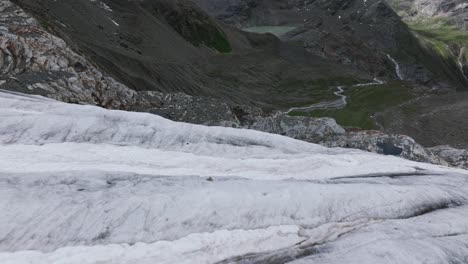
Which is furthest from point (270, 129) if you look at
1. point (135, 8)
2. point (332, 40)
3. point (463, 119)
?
point (332, 40)

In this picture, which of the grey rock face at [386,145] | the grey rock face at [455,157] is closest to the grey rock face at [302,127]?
the grey rock face at [386,145]

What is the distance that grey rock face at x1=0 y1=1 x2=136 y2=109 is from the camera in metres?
20.3

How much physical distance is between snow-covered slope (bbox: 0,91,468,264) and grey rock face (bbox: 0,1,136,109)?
7.82m

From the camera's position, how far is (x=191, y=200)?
8.98 meters

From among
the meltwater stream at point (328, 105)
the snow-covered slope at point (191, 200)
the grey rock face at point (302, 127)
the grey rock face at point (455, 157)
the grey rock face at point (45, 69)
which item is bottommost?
the snow-covered slope at point (191, 200)

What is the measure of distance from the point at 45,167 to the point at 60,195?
141 cm

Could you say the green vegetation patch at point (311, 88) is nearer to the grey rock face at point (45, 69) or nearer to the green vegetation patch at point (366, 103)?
the green vegetation patch at point (366, 103)

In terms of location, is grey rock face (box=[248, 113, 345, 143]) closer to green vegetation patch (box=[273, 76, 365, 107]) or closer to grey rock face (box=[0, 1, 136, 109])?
grey rock face (box=[0, 1, 136, 109])

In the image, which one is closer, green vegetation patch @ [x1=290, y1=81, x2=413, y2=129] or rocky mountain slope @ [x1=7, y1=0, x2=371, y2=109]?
green vegetation patch @ [x1=290, y1=81, x2=413, y2=129]

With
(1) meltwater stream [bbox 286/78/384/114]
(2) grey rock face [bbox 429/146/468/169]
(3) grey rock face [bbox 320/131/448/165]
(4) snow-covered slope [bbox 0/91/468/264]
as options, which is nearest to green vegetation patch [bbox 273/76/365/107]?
(1) meltwater stream [bbox 286/78/384/114]

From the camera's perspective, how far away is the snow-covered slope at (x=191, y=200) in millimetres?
→ 7902

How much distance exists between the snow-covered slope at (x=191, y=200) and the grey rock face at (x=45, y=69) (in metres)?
7.82

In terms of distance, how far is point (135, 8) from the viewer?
360 ft

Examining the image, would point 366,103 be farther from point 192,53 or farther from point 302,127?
point 302,127
